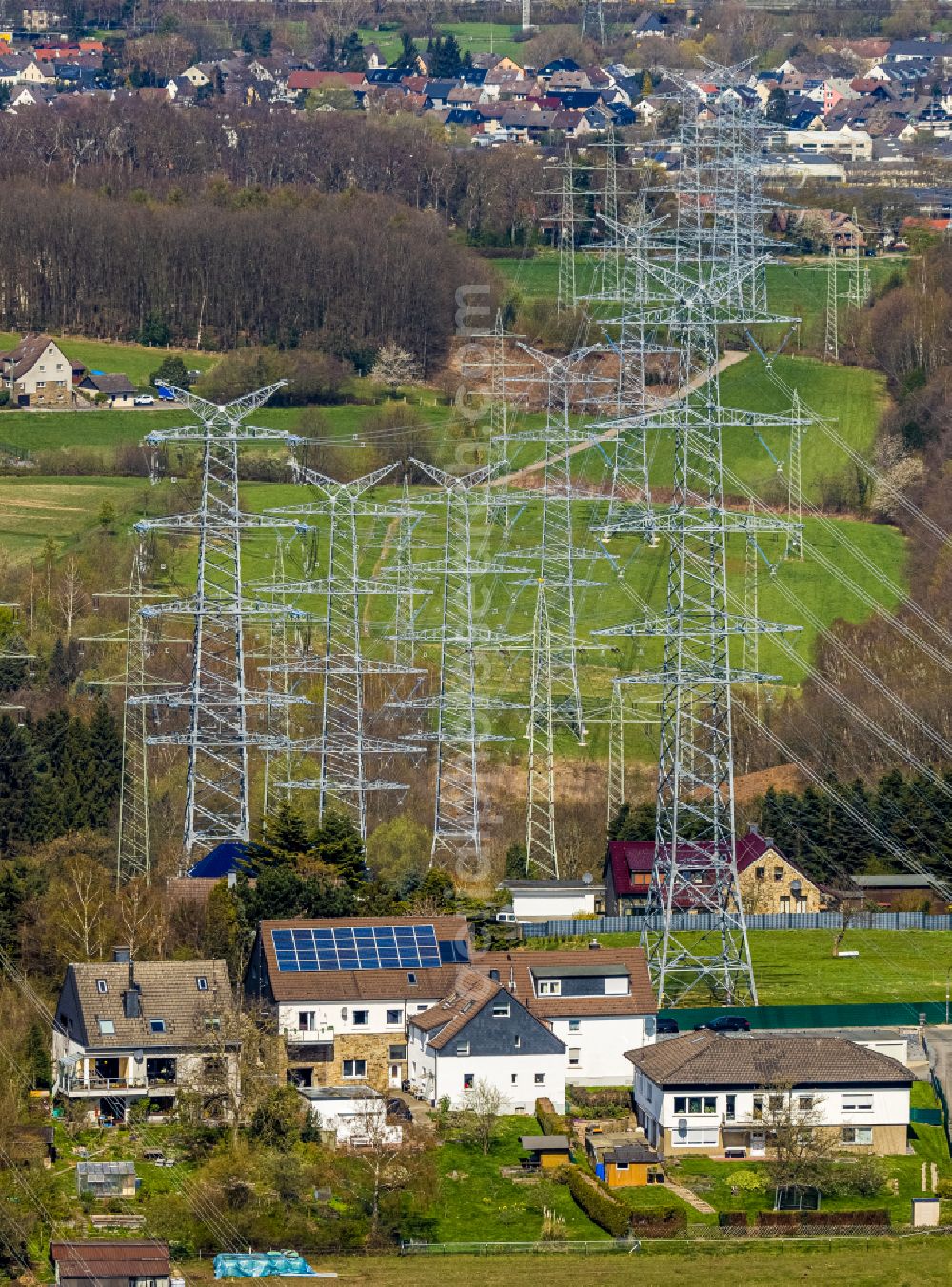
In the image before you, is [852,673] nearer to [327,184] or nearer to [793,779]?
[793,779]

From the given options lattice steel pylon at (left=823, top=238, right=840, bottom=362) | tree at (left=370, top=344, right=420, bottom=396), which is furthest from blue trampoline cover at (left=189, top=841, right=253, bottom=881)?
lattice steel pylon at (left=823, top=238, right=840, bottom=362)

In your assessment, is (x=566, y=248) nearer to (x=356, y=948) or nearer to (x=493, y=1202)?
(x=356, y=948)

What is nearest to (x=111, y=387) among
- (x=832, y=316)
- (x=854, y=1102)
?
(x=832, y=316)

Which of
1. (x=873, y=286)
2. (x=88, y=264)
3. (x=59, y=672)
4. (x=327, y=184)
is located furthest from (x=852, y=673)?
(x=327, y=184)

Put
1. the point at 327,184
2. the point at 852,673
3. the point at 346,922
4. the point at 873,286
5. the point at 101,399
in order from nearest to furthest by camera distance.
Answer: the point at 346,922
the point at 852,673
the point at 101,399
the point at 873,286
the point at 327,184

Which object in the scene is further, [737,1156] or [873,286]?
[873,286]

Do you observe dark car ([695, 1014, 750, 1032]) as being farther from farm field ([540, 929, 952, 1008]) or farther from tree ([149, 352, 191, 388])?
tree ([149, 352, 191, 388])

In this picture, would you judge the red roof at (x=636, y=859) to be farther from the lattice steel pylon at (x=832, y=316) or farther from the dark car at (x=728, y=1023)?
the lattice steel pylon at (x=832, y=316)
